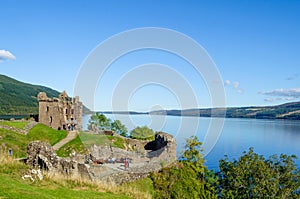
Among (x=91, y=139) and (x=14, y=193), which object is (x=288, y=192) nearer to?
(x=91, y=139)

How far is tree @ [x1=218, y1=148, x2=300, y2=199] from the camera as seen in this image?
27.4 meters

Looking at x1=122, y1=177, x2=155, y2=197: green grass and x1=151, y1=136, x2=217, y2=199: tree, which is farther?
x1=151, y1=136, x2=217, y2=199: tree

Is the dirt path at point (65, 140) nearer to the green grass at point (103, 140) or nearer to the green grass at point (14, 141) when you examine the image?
the green grass at point (103, 140)

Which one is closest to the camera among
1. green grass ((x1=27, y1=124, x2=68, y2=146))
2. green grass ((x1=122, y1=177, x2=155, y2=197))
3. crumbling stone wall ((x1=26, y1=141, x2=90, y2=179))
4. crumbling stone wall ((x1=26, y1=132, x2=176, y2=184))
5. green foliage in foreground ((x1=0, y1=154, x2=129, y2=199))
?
green foliage in foreground ((x1=0, y1=154, x2=129, y2=199))

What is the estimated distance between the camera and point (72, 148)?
31.8m

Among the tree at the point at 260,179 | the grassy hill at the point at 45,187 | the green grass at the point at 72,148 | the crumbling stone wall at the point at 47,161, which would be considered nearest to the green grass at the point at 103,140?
the green grass at the point at 72,148

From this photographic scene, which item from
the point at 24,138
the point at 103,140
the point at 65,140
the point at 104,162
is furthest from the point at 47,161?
the point at 103,140

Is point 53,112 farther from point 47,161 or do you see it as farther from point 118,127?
point 47,161

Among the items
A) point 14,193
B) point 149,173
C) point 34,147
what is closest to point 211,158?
point 149,173

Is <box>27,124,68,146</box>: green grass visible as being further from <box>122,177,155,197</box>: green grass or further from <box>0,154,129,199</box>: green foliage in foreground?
<box>0,154,129,199</box>: green foliage in foreground

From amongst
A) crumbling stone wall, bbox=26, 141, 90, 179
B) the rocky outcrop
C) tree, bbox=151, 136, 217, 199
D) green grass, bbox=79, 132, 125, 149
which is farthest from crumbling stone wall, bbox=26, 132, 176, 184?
the rocky outcrop

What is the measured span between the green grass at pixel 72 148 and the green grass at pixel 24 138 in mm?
2975

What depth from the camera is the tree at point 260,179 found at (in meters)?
27.4

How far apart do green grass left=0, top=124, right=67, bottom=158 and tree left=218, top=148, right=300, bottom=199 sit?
65.0 feet
